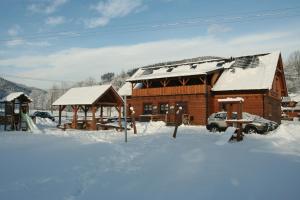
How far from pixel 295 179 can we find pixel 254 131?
1184cm

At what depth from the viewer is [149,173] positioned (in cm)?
835

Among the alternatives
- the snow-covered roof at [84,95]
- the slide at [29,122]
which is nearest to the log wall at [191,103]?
the snow-covered roof at [84,95]

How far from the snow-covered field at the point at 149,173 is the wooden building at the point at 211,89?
1689cm

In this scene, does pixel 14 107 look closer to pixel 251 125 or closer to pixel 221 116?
pixel 221 116

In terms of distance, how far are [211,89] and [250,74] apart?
13.0 ft

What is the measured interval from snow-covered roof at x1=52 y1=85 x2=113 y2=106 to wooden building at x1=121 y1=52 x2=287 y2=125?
25.0 ft

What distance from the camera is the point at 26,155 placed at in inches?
416

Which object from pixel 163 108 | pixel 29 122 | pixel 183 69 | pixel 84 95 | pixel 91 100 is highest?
pixel 183 69

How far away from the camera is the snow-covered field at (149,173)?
6.67 meters

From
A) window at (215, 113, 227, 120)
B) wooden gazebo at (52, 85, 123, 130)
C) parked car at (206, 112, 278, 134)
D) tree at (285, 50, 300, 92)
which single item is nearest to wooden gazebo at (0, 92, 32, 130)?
wooden gazebo at (52, 85, 123, 130)

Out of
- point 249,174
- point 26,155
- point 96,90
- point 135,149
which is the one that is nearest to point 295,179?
point 249,174

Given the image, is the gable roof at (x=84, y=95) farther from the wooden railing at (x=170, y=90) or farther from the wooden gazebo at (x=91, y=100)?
the wooden railing at (x=170, y=90)

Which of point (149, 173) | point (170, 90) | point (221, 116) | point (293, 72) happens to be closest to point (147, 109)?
point (170, 90)
